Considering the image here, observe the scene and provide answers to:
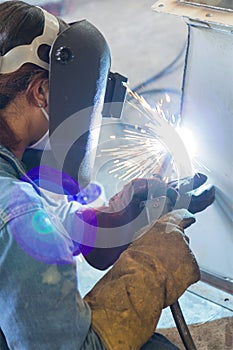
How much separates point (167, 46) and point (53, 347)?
2.59 metres

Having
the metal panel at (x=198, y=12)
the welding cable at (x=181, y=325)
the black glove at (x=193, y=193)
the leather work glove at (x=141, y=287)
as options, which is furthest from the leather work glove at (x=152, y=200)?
the metal panel at (x=198, y=12)

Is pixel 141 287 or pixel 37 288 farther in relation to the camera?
pixel 141 287

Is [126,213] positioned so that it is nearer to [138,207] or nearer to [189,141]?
[138,207]

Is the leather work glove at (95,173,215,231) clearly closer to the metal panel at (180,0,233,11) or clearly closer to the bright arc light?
the bright arc light

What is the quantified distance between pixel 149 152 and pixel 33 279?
39.9 inches

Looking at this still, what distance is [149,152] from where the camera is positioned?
72.8 inches

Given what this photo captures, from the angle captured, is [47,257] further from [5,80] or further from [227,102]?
[227,102]

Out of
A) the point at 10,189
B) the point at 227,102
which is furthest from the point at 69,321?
the point at 227,102

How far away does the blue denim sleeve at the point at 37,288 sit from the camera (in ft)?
2.92

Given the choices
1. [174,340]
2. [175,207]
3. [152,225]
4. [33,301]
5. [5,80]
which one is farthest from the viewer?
[174,340]

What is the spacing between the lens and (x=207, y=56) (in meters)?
1.43

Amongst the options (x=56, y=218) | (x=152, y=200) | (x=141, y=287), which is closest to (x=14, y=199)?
(x=56, y=218)

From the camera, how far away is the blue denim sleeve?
89 cm

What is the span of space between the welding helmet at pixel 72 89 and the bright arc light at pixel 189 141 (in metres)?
0.44
